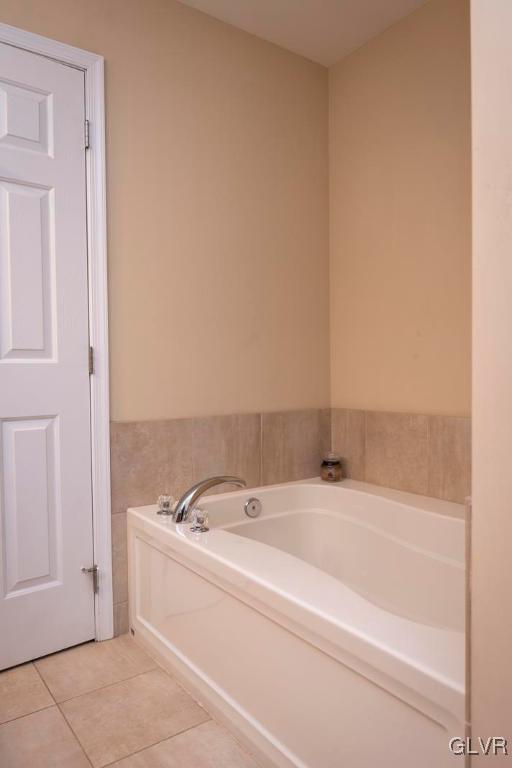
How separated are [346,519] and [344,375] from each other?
0.72 metres

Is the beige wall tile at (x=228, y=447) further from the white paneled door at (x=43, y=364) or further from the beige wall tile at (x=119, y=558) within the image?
the white paneled door at (x=43, y=364)

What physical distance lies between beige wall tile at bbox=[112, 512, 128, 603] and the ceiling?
2.11 m

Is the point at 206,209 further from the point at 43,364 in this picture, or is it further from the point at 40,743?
the point at 40,743

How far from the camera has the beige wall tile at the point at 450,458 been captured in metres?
2.18

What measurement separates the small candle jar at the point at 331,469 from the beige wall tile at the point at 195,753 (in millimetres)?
1254

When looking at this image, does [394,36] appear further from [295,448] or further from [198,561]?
[198,561]

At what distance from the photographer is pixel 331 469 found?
262 cm

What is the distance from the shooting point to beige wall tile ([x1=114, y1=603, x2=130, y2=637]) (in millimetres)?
2156

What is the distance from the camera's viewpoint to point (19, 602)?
195 cm

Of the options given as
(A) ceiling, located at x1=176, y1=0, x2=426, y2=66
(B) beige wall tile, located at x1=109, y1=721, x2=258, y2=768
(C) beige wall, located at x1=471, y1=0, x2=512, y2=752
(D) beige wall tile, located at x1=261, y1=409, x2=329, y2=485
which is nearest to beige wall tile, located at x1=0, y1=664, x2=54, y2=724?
(B) beige wall tile, located at x1=109, y1=721, x2=258, y2=768

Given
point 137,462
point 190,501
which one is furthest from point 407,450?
point 137,462

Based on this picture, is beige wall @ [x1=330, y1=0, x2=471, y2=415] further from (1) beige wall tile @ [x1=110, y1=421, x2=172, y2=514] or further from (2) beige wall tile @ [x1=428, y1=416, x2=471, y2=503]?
(1) beige wall tile @ [x1=110, y1=421, x2=172, y2=514]

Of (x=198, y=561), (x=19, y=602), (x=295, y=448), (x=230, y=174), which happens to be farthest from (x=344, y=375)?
(x=19, y=602)

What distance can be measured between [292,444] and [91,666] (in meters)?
1.24
